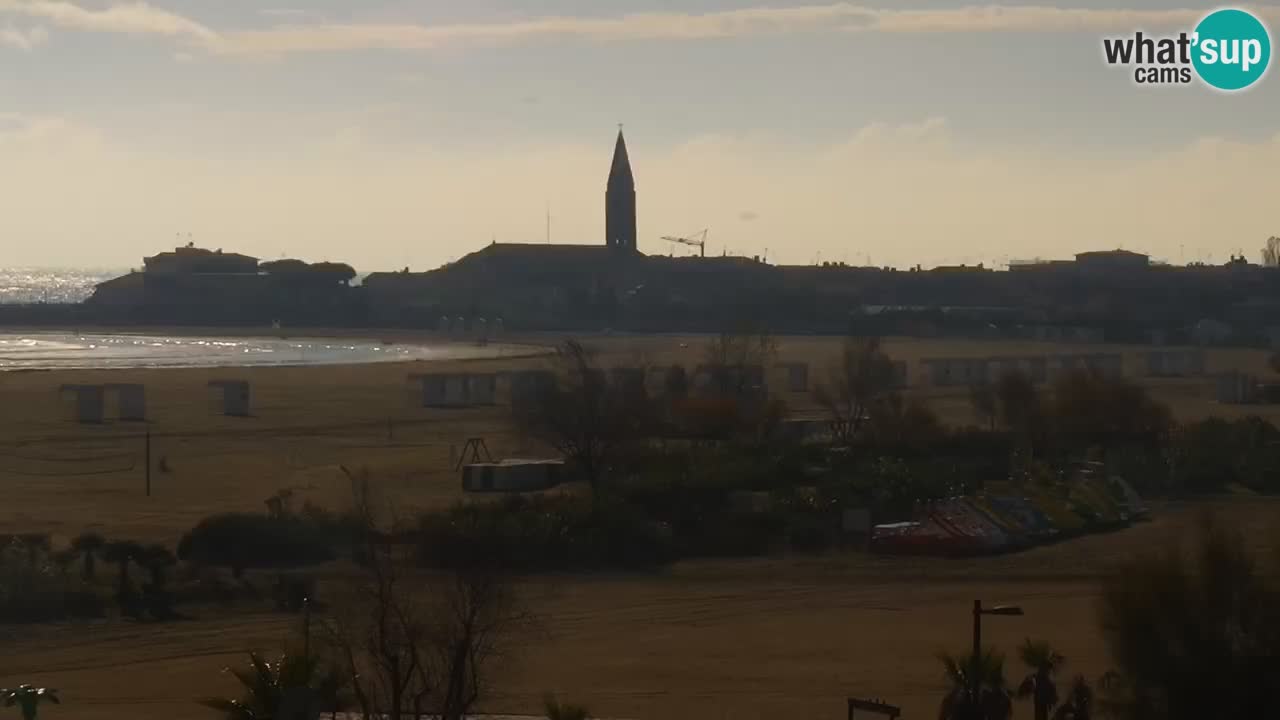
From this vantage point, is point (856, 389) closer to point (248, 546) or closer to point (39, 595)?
point (248, 546)

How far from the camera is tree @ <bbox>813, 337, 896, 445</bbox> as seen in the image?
38250mm

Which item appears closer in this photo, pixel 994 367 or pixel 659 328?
pixel 994 367

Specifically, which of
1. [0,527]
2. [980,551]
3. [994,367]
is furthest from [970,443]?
[994,367]

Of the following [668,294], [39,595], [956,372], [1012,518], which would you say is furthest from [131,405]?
[668,294]

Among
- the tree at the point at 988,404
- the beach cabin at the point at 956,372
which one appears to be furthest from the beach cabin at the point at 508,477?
the beach cabin at the point at 956,372

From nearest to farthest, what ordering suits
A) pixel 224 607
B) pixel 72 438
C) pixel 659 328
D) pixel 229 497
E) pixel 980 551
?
pixel 224 607 < pixel 980 551 < pixel 229 497 < pixel 72 438 < pixel 659 328

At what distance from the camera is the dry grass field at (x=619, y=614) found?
15.8 meters

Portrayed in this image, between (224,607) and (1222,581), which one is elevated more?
(1222,581)

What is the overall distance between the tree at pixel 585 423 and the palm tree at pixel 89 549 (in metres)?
8.30

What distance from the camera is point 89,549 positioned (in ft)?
68.2

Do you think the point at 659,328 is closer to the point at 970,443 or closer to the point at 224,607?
the point at 970,443

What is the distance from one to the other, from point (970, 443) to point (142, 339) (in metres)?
73.7

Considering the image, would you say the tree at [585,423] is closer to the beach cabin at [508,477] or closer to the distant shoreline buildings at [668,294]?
the beach cabin at [508,477]

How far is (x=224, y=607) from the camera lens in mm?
19484
